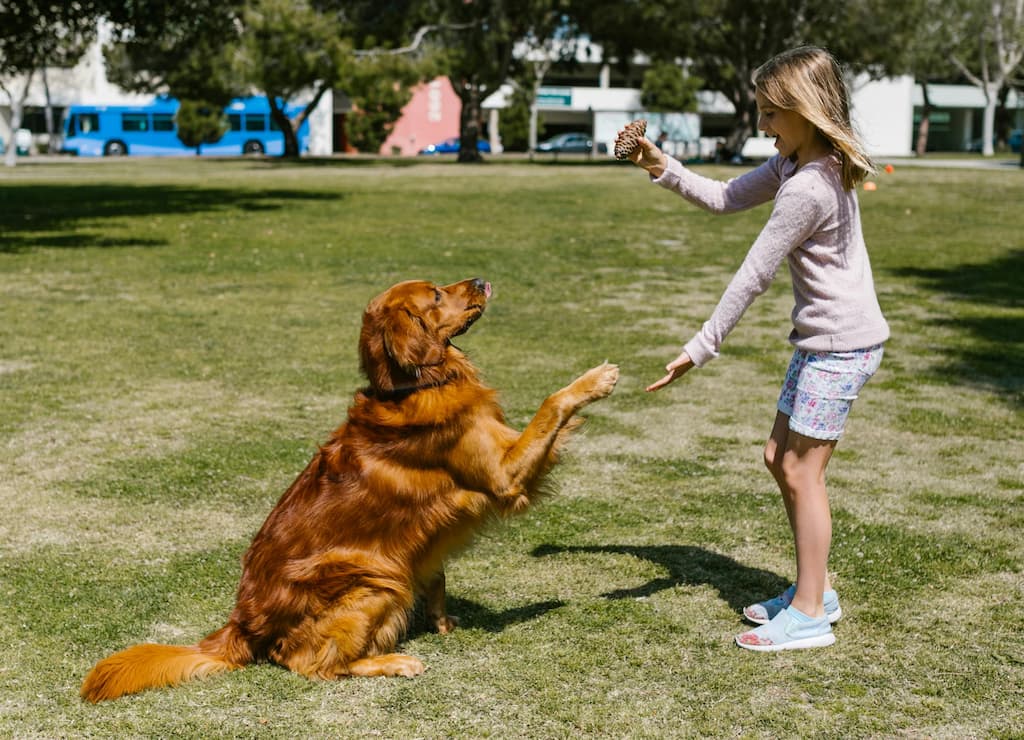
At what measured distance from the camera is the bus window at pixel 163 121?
7006cm

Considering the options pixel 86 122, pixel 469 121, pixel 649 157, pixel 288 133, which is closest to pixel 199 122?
pixel 86 122

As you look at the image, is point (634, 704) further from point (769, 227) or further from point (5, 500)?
point (5, 500)

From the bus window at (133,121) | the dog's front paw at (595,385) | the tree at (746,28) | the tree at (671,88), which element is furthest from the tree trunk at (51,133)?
the dog's front paw at (595,385)

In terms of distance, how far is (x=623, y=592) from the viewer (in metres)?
4.84

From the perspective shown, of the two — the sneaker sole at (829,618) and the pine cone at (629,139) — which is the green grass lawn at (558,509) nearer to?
the sneaker sole at (829,618)

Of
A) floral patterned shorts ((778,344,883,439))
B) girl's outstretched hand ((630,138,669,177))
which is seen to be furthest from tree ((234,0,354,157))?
floral patterned shorts ((778,344,883,439))

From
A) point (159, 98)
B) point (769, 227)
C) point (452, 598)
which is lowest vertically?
point (452, 598)

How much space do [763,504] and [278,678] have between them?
2.98m

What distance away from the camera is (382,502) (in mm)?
3969

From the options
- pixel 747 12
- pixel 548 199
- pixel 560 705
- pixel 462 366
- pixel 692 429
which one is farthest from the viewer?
pixel 747 12

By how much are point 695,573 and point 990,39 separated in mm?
71039

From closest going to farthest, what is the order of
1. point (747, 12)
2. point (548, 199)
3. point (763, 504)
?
point (763, 504), point (548, 199), point (747, 12)

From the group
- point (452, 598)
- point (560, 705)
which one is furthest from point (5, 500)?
point (560, 705)

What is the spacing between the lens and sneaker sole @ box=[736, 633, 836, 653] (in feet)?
13.8
